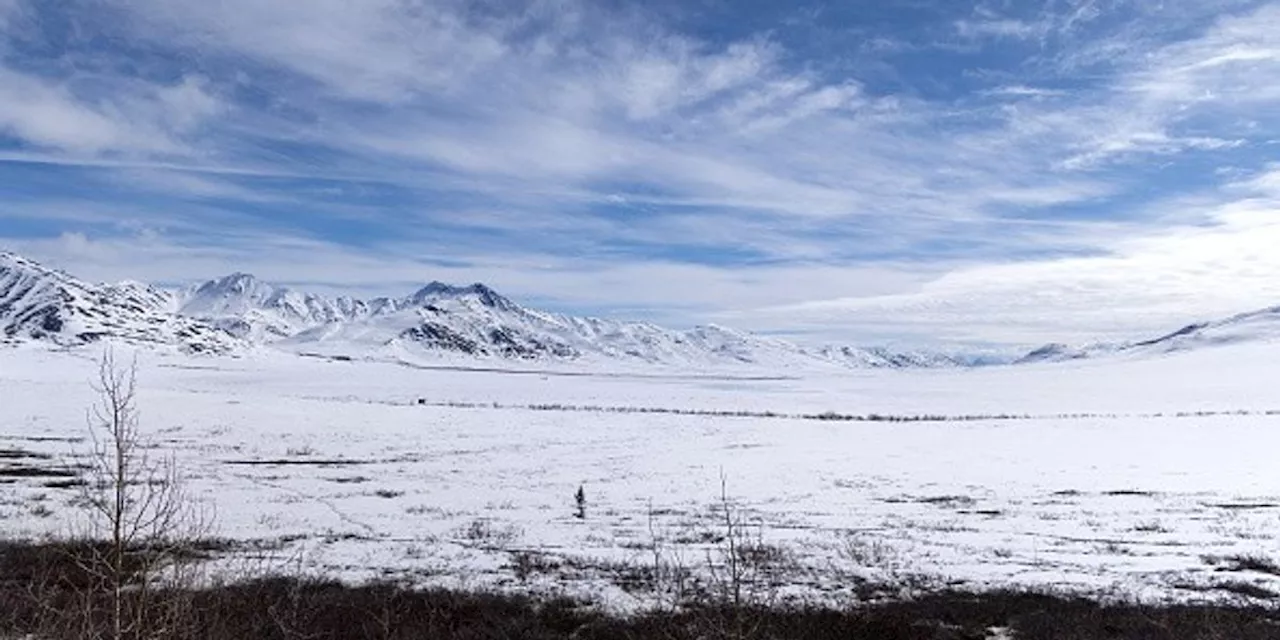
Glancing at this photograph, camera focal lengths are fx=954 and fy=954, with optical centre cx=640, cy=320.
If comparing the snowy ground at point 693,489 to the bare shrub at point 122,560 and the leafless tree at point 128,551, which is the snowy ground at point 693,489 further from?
the leafless tree at point 128,551

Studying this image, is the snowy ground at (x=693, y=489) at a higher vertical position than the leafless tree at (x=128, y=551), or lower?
lower

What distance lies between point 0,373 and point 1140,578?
502ft

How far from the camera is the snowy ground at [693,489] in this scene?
22.8 meters

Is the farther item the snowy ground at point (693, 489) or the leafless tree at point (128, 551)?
the snowy ground at point (693, 489)

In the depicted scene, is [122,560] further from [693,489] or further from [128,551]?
[693,489]

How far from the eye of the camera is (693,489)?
133ft

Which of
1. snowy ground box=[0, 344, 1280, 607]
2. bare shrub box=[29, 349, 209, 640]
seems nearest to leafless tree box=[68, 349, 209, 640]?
bare shrub box=[29, 349, 209, 640]

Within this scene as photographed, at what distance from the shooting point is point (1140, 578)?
20.7m

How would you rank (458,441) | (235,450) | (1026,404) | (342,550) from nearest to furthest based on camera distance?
(342,550)
(235,450)
(458,441)
(1026,404)

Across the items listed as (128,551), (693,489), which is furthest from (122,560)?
(693,489)

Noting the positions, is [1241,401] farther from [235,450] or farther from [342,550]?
[342,550]

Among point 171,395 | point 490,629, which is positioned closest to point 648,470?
point 490,629

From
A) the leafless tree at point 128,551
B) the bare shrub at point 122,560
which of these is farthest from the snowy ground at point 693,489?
the leafless tree at point 128,551

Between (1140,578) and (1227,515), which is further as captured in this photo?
(1227,515)
